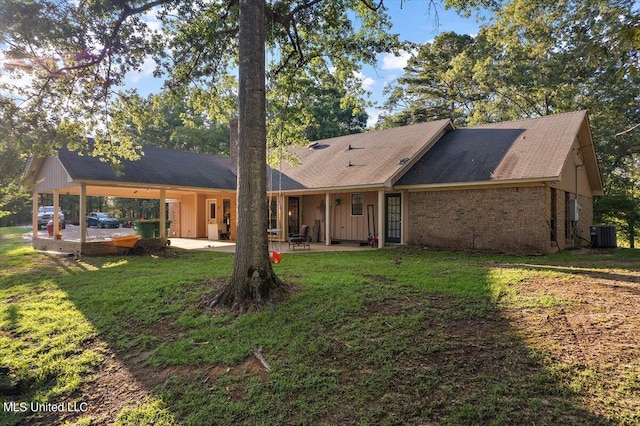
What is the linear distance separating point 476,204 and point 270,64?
7.95 metres

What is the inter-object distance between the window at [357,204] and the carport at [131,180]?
5.64 metres

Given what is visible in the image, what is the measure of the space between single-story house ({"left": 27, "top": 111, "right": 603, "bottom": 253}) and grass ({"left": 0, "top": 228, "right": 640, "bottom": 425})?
14.2ft

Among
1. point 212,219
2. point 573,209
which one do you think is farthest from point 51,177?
point 573,209

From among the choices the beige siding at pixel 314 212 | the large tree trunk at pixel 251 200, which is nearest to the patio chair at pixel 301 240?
the beige siding at pixel 314 212

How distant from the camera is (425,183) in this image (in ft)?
43.9

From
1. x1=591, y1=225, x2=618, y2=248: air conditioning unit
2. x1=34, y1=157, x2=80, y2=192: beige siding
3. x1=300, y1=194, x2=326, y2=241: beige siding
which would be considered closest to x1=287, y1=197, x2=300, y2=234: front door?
x1=300, y1=194, x2=326, y2=241: beige siding

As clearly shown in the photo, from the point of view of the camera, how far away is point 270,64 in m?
11.5

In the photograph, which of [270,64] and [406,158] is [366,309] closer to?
[270,64]

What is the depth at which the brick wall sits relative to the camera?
1162 centimetres

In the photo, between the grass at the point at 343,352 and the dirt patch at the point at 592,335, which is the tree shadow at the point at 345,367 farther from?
the dirt patch at the point at 592,335

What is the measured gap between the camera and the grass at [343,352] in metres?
3.44

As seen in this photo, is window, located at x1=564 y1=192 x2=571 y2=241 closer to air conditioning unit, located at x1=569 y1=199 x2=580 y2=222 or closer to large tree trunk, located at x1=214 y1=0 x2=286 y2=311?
air conditioning unit, located at x1=569 y1=199 x2=580 y2=222

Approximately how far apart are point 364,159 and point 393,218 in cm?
309

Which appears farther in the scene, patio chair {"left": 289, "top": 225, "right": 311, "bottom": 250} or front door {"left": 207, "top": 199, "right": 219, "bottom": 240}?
front door {"left": 207, "top": 199, "right": 219, "bottom": 240}
